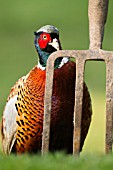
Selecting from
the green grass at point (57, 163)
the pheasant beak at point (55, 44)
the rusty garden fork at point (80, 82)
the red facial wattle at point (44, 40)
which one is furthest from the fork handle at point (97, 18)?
the green grass at point (57, 163)

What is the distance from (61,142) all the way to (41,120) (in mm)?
270

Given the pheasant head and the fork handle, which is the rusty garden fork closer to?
the fork handle

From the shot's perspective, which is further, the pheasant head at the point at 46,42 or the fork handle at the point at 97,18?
the pheasant head at the point at 46,42

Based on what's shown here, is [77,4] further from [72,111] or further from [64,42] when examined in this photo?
[72,111]

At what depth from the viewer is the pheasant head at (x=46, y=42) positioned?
815 cm

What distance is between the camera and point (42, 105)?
8055 millimetres

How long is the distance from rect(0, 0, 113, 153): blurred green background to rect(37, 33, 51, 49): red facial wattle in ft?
16.2

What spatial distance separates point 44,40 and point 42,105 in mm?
535

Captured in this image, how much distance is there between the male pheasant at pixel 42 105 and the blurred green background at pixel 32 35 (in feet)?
16.1

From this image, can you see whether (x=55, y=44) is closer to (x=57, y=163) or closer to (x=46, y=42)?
(x=46, y=42)

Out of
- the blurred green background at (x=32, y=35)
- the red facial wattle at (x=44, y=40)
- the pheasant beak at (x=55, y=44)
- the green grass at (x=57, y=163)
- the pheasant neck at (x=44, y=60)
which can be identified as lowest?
the green grass at (x=57, y=163)

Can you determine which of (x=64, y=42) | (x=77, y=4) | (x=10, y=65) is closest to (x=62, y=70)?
(x=10, y=65)

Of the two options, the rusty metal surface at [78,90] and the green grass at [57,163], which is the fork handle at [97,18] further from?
the green grass at [57,163]

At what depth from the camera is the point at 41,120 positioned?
319 inches
